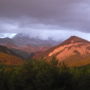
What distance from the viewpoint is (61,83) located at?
2100 inches

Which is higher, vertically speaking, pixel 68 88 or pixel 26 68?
pixel 26 68

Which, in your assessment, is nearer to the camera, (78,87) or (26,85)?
(26,85)

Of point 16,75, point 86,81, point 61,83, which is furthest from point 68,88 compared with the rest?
point 16,75

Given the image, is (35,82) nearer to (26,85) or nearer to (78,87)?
(26,85)

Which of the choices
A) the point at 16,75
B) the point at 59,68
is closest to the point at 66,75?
the point at 59,68

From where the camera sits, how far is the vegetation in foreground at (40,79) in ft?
169

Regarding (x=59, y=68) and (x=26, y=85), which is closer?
(x=26, y=85)

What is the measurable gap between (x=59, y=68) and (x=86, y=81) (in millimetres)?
6452

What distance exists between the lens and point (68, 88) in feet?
177

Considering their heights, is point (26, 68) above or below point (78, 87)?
above

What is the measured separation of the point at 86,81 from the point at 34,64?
1180cm

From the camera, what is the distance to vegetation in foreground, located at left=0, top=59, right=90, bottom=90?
5153 centimetres

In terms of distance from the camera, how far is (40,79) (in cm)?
5191

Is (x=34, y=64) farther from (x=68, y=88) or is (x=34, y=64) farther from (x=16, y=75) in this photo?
(x=68, y=88)
